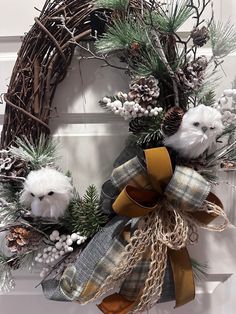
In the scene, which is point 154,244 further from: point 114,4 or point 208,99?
point 114,4

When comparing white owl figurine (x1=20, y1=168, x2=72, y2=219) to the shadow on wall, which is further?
the shadow on wall

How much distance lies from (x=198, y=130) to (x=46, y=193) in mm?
304

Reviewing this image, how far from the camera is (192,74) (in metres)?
0.71

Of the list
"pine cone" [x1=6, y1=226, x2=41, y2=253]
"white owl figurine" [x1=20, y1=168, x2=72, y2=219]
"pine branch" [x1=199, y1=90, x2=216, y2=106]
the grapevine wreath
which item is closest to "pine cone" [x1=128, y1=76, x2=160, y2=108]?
the grapevine wreath

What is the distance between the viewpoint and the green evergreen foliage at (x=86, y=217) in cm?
78

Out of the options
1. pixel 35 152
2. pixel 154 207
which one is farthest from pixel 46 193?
pixel 154 207

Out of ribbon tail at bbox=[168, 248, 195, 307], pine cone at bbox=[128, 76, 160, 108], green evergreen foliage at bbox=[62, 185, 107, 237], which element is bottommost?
ribbon tail at bbox=[168, 248, 195, 307]

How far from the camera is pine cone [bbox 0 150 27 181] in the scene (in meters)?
0.77

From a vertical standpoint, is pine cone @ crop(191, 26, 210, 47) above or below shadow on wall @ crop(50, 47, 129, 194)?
above

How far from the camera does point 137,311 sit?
752 millimetres

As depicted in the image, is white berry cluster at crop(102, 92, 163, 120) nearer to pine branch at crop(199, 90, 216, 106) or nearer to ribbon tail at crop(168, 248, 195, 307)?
pine branch at crop(199, 90, 216, 106)

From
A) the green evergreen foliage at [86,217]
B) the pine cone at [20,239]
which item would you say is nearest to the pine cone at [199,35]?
the green evergreen foliage at [86,217]

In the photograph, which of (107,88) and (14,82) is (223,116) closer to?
(107,88)

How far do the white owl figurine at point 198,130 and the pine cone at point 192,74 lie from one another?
0.14 feet
